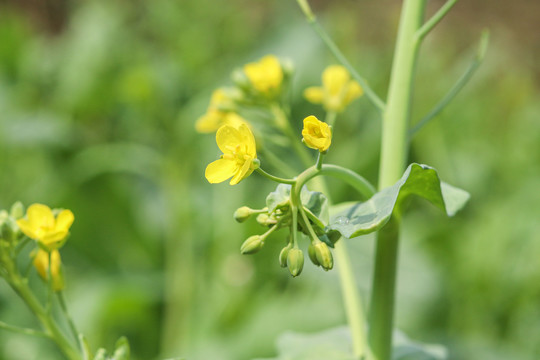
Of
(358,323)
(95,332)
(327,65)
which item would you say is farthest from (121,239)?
(358,323)

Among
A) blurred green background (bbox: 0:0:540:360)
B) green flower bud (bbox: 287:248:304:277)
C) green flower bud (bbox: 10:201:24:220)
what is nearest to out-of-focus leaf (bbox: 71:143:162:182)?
blurred green background (bbox: 0:0:540:360)

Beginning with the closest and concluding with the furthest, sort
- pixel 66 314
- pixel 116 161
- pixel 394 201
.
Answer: pixel 394 201 < pixel 66 314 < pixel 116 161

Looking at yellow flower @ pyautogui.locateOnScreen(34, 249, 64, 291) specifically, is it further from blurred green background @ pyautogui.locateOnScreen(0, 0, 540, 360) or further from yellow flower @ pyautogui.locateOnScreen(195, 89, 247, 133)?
blurred green background @ pyautogui.locateOnScreen(0, 0, 540, 360)

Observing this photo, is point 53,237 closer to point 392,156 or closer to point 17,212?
point 17,212

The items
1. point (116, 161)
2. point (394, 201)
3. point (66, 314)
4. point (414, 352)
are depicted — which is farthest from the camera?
point (116, 161)

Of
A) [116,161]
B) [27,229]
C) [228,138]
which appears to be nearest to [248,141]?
[228,138]

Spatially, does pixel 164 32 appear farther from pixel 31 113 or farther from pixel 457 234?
pixel 457 234

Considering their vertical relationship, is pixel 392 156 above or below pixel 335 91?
below

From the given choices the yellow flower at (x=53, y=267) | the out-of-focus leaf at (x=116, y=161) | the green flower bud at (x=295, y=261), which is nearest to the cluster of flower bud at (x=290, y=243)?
the green flower bud at (x=295, y=261)
